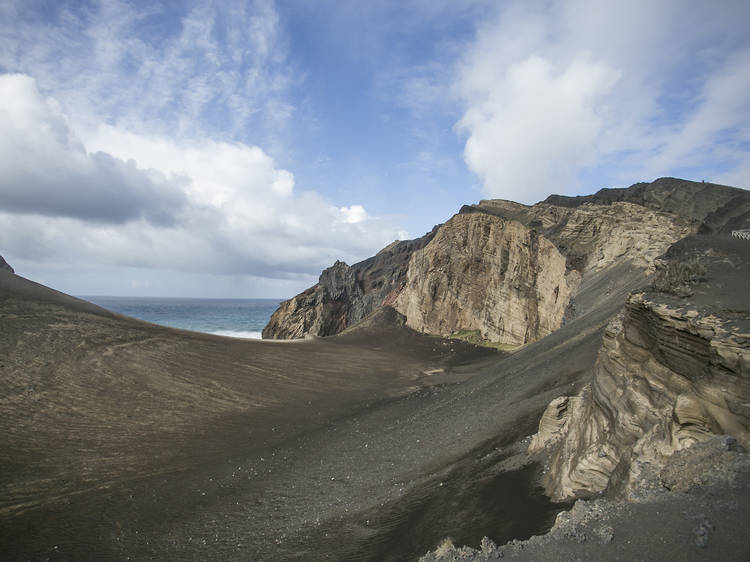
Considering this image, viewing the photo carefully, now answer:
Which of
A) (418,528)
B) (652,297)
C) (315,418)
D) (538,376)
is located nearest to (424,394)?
(315,418)

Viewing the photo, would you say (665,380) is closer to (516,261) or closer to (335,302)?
(516,261)

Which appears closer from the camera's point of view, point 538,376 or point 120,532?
point 120,532

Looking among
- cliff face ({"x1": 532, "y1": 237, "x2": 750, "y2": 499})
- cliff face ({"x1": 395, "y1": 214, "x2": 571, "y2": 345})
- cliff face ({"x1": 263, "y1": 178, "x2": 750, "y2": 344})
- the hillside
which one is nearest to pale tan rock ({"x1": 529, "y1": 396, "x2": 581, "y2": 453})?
the hillside

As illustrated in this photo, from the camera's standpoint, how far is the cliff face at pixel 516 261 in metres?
23.3

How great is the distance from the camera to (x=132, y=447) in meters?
14.1

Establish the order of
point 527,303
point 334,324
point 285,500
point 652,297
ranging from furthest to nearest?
point 334,324 < point 527,303 < point 285,500 < point 652,297

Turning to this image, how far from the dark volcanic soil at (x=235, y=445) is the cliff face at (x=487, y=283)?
27.1 ft

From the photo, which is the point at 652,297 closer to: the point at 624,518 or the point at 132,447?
A: the point at 624,518

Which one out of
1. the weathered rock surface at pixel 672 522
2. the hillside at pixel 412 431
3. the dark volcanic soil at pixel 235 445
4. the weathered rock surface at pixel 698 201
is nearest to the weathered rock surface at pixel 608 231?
the hillside at pixel 412 431

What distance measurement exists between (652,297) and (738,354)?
2160 millimetres

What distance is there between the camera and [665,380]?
19.4 ft

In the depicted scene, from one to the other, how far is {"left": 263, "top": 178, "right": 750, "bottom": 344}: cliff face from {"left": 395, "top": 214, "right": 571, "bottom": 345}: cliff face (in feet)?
0.38

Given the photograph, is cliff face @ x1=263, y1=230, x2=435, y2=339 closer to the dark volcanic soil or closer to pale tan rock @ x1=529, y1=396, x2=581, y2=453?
the dark volcanic soil

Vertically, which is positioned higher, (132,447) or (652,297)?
(652,297)
